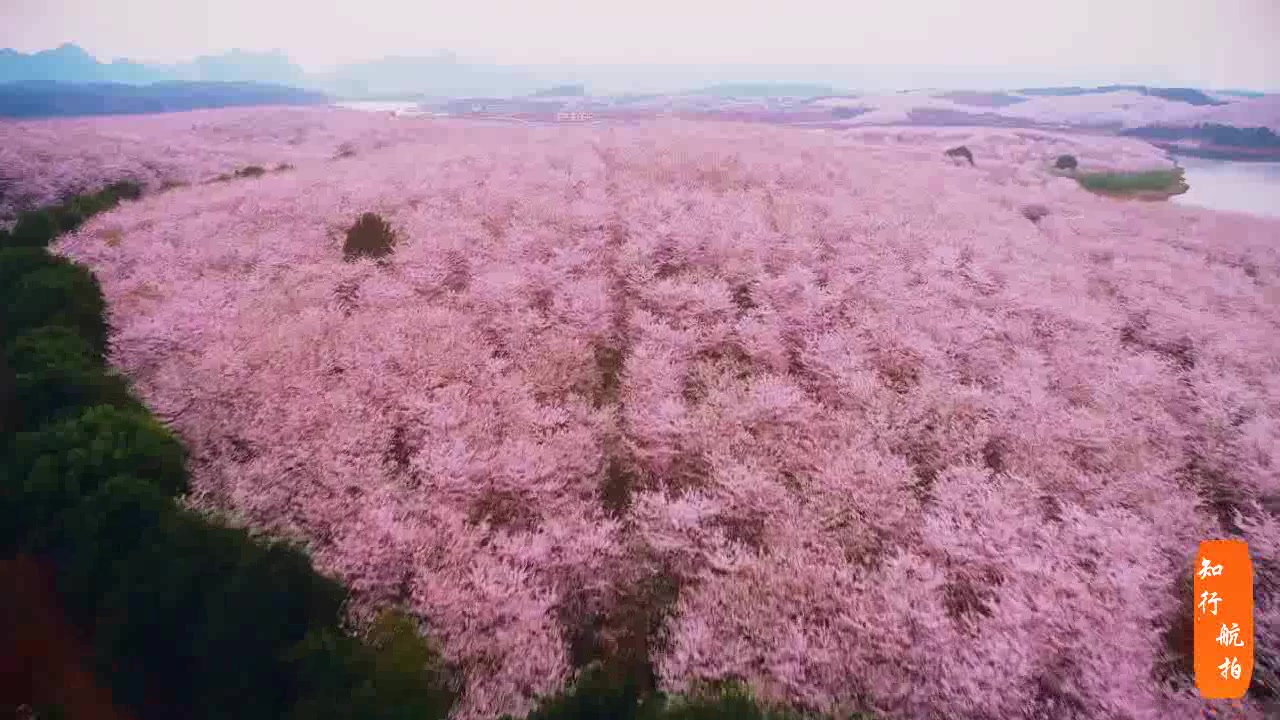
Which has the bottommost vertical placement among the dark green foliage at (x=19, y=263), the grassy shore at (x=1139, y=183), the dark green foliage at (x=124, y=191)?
the dark green foliage at (x=19, y=263)

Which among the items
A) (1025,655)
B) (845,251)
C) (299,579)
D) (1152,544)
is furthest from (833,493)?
(845,251)

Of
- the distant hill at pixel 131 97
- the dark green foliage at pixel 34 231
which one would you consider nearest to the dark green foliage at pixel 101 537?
the dark green foliage at pixel 34 231

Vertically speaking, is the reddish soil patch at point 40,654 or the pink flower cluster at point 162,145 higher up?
the pink flower cluster at point 162,145

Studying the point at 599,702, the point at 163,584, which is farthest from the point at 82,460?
the point at 599,702

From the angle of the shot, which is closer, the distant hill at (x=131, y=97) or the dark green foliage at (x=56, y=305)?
the dark green foliage at (x=56, y=305)

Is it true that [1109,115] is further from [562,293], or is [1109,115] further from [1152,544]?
[562,293]

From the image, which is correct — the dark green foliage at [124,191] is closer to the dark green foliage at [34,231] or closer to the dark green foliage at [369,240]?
the dark green foliage at [34,231]
